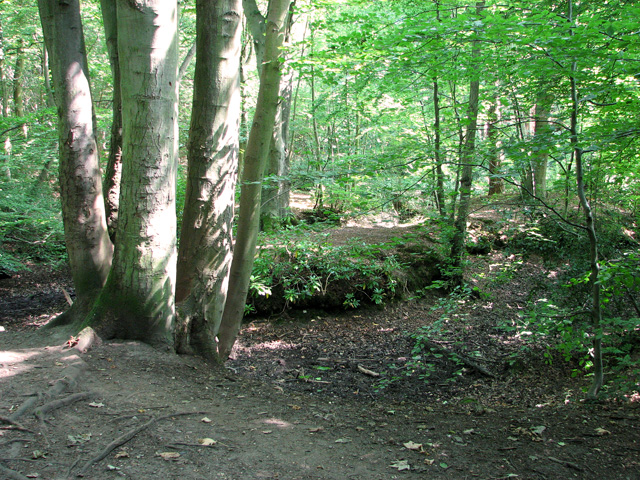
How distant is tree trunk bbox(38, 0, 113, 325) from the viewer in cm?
462

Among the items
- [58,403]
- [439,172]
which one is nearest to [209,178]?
[58,403]

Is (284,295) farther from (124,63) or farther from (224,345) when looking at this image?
(124,63)

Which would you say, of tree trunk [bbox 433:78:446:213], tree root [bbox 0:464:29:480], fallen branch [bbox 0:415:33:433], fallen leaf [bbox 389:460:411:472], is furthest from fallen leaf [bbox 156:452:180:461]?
tree trunk [bbox 433:78:446:213]

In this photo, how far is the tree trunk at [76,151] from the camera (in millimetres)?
4621

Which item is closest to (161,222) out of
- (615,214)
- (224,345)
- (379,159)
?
(224,345)

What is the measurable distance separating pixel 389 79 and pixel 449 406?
3.97 meters

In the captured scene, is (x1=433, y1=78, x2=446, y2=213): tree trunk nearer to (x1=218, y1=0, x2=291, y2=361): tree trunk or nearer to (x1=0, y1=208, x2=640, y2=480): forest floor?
(x1=218, y1=0, x2=291, y2=361): tree trunk

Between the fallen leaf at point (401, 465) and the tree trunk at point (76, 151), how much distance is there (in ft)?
11.8

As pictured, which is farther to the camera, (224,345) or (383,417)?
(224,345)

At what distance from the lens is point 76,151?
4.66 m

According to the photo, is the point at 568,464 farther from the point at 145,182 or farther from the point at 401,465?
the point at 145,182

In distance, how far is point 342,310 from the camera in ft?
26.4

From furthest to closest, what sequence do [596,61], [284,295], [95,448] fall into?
[284,295] → [596,61] → [95,448]

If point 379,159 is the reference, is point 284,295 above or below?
below
